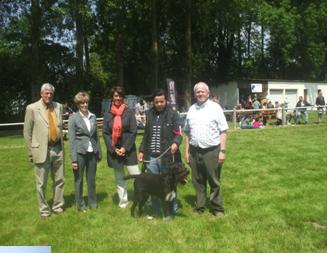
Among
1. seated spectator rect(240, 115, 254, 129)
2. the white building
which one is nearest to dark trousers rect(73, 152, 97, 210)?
seated spectator rect(240, 115, 254, 129)

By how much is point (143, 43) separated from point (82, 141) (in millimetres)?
31912

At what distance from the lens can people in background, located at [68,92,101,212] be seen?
23.4 feet

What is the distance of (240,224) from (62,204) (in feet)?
9.27

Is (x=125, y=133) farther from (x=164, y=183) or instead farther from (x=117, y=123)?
(x=164, y=183)

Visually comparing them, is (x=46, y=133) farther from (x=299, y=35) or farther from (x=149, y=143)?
(x=299, y=35)

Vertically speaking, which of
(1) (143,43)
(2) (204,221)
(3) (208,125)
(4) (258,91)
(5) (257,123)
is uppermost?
(1) (143,43)

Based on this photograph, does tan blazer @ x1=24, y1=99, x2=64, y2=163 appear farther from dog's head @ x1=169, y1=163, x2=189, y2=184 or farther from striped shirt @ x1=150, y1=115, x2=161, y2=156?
dog's head @ x1=169, y1=163, x2=189, y2=184

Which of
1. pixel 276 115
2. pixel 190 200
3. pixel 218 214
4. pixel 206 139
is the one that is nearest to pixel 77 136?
pixel 206 139

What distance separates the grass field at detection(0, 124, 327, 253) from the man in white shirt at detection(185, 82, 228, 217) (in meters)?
0.56

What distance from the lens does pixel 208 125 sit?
259 inches

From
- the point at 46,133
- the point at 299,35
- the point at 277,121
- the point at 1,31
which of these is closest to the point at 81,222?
the point at 46,133

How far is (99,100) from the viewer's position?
3488cm

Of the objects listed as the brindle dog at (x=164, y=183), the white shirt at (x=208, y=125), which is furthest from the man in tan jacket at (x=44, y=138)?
the white shirt at (x=208, y=125)

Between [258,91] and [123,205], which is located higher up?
[258,91]
